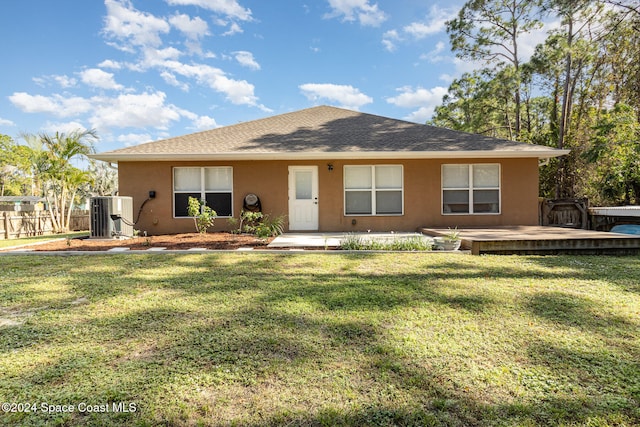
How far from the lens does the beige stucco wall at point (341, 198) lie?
32.2 feet

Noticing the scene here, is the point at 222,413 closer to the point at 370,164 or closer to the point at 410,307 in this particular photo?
the point at 410,307

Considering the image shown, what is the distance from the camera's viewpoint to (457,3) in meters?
17.2

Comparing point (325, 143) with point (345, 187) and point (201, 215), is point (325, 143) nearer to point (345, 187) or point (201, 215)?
point (345, 187)

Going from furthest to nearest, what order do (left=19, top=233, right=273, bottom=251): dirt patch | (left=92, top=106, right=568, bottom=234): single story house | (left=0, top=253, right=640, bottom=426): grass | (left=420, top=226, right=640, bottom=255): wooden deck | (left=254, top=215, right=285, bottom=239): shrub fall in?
(left=92, top=106, right=568, bottom=234): single story house, (left=254, top=215, right=285, bottom=239): shrub, (left=19, top=233, right=273, bottom=251): dirt patch, (left=420, top=226, right=640, bottom=255): wooden deck, (left=0, top=253, right=640, bottom=426): grass

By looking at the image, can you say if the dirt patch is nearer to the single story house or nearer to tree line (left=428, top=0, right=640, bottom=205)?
the single story house

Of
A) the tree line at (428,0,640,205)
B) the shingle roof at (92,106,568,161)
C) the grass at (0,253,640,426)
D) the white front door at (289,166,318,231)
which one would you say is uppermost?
the tree line at (428,0,640,205)

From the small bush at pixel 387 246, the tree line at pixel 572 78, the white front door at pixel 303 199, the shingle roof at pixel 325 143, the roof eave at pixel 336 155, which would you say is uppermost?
the tree line at pixel 572 78

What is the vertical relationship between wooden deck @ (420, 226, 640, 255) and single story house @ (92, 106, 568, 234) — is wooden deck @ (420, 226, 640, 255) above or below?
below

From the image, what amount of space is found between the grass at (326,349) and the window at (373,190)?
5.54 meters

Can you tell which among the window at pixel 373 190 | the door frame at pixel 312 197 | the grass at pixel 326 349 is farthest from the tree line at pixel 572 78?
the grass at pixel 326 349

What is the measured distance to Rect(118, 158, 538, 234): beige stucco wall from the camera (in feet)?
32.2

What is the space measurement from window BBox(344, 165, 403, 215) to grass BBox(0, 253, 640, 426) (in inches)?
218

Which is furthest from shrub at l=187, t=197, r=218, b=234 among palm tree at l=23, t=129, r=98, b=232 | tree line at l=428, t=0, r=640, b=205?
tree line at l=428, t=0, r=640, b=205

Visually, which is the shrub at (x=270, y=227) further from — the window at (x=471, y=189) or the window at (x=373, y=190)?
the window at (x=471, y=189)
